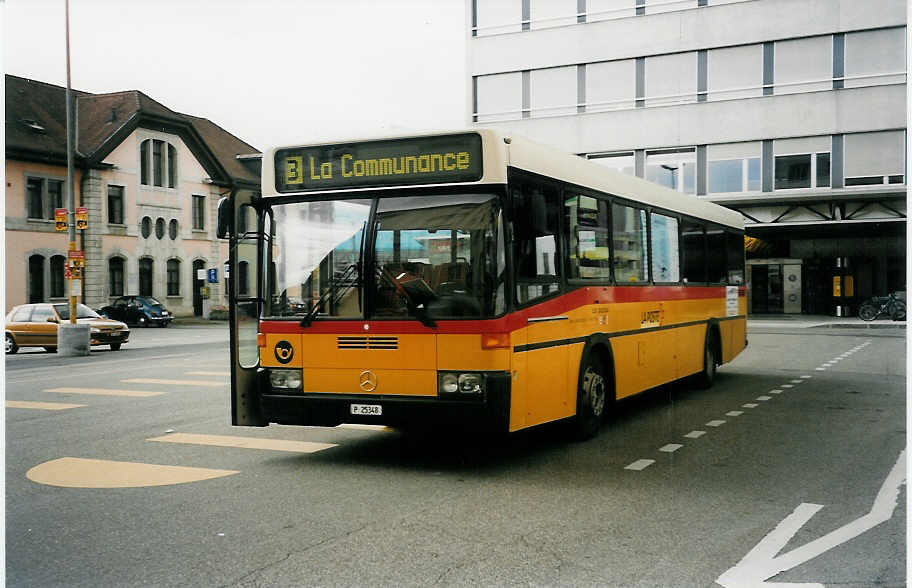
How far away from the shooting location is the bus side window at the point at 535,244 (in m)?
7.88

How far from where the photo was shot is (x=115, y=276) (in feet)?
94.0

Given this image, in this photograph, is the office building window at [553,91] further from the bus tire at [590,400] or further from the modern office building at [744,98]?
the bus tire at [590,400]

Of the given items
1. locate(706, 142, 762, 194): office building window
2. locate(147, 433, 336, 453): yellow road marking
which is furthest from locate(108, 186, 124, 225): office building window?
locate(706, 142, 762, 194): office building window

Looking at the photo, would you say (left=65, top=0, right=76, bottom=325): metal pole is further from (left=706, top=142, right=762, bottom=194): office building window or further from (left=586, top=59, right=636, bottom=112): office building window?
(left=706, top=142, right=762, bottom=194): office building window

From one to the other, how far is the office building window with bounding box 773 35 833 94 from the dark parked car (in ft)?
66.4

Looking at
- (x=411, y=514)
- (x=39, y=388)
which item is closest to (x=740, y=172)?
(x=39, y=388)

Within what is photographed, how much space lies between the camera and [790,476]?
7680 mm

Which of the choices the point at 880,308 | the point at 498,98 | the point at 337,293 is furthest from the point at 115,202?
the point at 880,308

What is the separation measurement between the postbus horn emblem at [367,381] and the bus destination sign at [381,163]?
1.58m

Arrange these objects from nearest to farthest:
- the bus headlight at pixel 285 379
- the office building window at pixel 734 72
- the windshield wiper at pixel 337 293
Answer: the windshield wiper at pixel 337 293, the bus headlight at pixel 285 379, the office building window at pixel 734 72

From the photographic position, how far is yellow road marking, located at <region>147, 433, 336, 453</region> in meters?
9.33

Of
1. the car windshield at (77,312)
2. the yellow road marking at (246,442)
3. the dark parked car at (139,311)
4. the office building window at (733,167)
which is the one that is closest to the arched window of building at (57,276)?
the car windshield at (77,312)

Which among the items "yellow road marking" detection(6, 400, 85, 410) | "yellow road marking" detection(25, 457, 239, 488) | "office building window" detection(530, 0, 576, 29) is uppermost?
"office building window" detection(530, 0, 576, 29)

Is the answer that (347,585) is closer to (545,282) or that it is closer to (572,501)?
(572,501)
